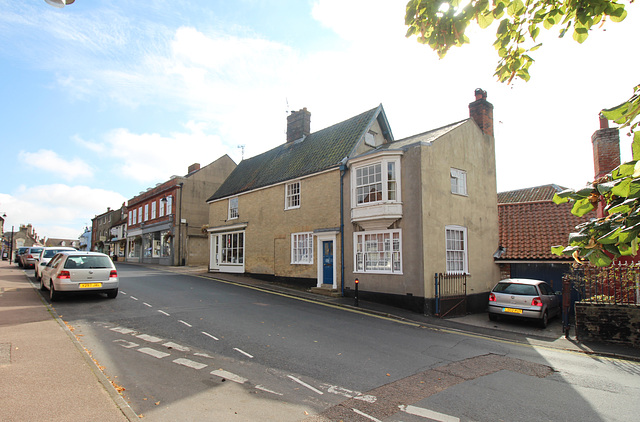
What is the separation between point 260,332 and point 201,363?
2.45 m

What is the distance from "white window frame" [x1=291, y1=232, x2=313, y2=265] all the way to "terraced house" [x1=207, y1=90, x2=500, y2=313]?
69 mm

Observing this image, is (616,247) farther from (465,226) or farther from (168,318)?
(465,226)

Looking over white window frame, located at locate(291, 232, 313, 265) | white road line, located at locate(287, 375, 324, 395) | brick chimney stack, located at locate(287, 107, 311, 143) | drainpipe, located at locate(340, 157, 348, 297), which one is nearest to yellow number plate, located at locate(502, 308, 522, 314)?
drainpipe, located at locate(340, 157, 348, 297)

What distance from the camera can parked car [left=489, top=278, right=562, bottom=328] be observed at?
40.4 ft

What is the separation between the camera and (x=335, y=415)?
15.8 ft

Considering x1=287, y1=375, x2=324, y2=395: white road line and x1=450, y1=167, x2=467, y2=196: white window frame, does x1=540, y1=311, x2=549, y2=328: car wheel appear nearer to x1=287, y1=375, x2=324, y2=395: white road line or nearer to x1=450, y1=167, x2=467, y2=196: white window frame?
x1=450, y1=167, x2=467, y2=196: white window frame

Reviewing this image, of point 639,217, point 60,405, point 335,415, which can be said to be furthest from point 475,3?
point 60,405

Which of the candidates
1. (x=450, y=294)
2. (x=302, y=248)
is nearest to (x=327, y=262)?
(x=302, y=248)

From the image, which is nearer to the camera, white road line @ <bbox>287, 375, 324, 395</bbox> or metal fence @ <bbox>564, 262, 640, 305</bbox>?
white road line @ <bbox>287, 375, 324, 395</bbox>

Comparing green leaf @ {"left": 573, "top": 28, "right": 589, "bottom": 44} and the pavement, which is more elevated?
green leaf @ {"left": 573, "top": 28, "right": 589, "bottom": 44}

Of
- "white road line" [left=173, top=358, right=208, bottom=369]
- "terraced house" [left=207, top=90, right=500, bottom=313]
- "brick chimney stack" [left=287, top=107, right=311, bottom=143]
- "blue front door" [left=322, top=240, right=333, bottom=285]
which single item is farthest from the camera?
"brick chimney stack" [left=287, top=107, right=311, bottom=143]

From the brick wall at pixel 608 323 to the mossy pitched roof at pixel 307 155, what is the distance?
10669mm

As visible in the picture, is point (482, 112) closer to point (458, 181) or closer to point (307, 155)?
point (458, 181)

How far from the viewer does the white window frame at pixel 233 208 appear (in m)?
24.9
